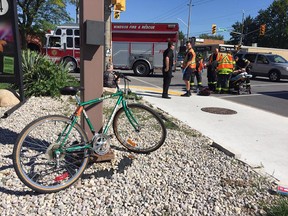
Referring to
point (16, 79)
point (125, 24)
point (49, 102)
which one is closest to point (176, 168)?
point (16, 79)

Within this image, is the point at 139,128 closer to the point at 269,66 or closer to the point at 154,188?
the point at 154,188

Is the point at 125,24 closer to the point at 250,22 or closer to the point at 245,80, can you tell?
the point at 245,80

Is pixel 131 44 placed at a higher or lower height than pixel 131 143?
higher

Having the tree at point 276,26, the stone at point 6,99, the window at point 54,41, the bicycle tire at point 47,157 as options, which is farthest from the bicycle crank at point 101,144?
the tree at point 276,26

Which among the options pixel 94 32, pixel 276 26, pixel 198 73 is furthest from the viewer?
pixel 276 26

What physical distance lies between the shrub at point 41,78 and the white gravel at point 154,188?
3.73 metres

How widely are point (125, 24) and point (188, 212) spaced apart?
55.6ft

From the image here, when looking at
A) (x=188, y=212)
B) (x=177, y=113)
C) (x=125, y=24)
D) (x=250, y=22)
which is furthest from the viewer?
(x=250, y=22)

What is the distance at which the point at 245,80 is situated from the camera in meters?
11.5

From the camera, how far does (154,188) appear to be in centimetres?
339

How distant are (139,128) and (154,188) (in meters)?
1.15

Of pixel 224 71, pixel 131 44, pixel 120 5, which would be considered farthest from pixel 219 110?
pixel 131 44

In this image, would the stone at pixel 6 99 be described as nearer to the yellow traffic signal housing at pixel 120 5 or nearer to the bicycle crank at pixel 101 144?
the yellow traffic signal housing at pixel 120 5

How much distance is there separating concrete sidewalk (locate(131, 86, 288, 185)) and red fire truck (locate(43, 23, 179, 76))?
9358mm
